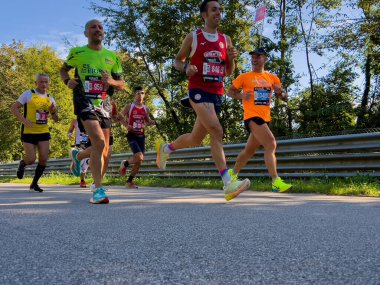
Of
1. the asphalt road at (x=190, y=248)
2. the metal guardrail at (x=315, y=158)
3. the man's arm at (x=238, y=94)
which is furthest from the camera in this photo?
the metal guardrail at (x=315, y=158)

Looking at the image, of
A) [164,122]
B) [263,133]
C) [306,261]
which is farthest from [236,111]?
[306,261]

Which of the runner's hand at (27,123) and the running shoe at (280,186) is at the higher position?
the runner's hand at (27,123)

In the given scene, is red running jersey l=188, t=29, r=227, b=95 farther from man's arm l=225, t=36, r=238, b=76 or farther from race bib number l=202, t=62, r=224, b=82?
man's arm l=225, t=36, r=238, b=76

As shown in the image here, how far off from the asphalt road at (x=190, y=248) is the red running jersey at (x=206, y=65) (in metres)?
1.94

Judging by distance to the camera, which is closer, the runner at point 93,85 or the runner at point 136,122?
the runner at point 93,85

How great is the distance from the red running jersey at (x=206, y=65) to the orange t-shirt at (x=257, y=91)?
4.95 ft

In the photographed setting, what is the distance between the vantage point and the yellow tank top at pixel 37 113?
782 centimetres

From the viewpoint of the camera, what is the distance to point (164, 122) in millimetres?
20859

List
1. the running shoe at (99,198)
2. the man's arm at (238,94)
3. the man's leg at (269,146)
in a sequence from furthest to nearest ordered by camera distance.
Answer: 1. the man's leg at (269,146)
2. the man's arm at (238,94)
3. the running shoe at (99,198)

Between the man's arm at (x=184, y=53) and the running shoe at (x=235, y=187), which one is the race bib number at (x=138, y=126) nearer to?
the man's arm at (x=184, y=53)

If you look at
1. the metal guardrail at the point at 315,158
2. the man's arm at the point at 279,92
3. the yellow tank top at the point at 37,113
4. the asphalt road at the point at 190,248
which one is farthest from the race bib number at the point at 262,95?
the yellow tank top at the point at 37,113

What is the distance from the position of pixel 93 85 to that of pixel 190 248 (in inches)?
130

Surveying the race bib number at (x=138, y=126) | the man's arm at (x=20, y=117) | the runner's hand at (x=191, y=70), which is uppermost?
the runner's hand at (x=191, y=70)

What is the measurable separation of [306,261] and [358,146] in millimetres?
6085
